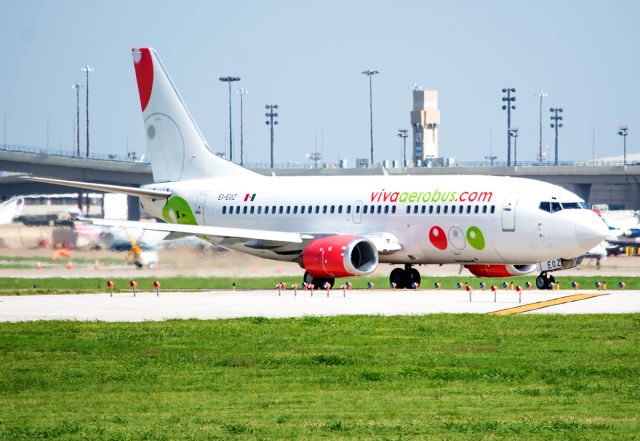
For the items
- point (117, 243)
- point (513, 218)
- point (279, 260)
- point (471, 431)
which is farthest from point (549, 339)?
point (117, 243)

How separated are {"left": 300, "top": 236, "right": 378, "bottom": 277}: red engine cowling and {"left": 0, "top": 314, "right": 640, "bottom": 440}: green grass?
562 inches

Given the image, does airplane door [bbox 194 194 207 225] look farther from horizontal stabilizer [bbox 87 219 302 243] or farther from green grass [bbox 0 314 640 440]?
green grass [bbox 0 314 640 440]

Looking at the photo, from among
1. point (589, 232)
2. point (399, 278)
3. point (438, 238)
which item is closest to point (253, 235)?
point (399, 278)

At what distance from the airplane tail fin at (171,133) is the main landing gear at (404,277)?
852 cm

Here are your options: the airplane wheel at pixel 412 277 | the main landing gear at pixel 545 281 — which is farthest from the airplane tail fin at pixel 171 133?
the main landing gear at pixel 545 281

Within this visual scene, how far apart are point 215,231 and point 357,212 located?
5122 mm

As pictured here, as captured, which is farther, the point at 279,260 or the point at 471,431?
the point at 279,260

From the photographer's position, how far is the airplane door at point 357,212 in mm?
50250

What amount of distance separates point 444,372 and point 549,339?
5689mm

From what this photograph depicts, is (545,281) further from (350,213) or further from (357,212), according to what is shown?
(350,213)

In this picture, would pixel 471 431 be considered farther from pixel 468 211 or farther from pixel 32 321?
pixel 468 211

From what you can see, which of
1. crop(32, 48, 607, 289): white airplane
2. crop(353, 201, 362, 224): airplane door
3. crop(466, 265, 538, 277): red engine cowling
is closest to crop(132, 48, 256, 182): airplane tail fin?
crop(32, 48, 607, 289): white airplane

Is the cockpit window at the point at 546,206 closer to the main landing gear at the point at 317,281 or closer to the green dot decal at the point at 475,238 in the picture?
the green dot decal at the point at 475,238

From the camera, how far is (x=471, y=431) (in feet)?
57.4
